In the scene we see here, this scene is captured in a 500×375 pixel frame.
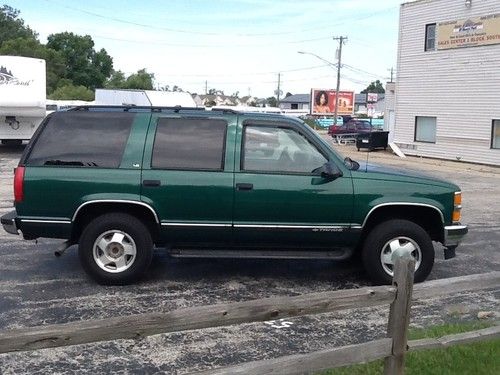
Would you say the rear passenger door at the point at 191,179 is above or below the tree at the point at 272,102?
below

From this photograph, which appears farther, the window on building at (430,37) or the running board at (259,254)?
the window on building at (430,37)

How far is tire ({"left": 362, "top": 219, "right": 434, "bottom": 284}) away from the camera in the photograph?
6371mm

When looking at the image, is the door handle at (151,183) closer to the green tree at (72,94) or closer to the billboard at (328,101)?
the green tree at (72,94)

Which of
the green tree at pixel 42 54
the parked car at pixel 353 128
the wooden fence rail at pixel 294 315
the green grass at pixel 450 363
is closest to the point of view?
the wooden fence rail at pixel 294 315

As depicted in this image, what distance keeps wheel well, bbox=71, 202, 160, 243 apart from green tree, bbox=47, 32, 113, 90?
265 feet

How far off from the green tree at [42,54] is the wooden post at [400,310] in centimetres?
6767

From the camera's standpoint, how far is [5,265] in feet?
23.4

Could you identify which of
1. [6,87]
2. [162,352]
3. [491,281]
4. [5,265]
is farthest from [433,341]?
[6,87]

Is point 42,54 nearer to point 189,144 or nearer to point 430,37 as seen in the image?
point 430,37

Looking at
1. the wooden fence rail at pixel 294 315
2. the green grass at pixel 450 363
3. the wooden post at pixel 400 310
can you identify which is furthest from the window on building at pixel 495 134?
the wooden post at pixel 400 310

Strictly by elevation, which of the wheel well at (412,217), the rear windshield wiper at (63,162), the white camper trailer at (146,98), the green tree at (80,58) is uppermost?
the green tree at (80,58)

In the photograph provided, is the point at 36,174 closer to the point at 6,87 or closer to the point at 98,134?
the point at 98,134

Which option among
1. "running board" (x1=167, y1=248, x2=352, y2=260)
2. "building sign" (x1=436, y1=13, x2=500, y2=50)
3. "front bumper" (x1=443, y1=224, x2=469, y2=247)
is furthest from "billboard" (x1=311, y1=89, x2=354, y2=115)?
"running board" (x1=167, y1=248, x2=352, y2=260)

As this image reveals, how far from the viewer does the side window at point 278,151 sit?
632 centimetres
